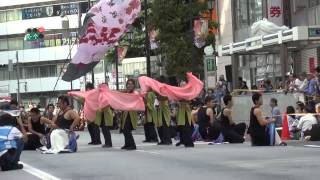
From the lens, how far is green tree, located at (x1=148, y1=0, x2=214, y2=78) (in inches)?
1547

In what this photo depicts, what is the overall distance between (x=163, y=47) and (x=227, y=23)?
598 centimetres

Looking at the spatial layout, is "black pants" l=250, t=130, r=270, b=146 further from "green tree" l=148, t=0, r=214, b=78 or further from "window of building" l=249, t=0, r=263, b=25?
"window of building" l=249, t=0, r=263, b=25

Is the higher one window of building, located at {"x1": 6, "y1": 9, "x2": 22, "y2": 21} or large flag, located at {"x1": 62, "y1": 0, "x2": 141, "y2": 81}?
window of building, located at {"x1": 6, "y1": 9, "x2": 22, "y2": 21}

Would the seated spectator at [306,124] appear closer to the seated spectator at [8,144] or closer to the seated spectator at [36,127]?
the seated spectator at [36,127]

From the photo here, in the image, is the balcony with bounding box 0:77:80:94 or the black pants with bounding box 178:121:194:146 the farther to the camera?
the balcony with bounding box 0:77:80:94

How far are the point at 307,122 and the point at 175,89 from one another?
175 inches

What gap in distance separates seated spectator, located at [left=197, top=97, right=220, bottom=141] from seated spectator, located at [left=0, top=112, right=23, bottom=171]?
8.86 meters

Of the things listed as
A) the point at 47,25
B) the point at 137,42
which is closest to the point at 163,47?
the point at 137,42

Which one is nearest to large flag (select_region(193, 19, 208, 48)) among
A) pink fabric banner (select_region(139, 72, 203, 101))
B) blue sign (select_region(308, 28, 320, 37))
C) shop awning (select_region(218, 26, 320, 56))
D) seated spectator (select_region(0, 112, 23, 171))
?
shop awning (select_region(218, 26, 320, 56))

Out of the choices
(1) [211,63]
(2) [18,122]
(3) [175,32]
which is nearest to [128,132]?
(2) [18,122]

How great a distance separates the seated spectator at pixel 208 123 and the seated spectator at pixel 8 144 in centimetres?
886

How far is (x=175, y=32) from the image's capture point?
39.6 meters

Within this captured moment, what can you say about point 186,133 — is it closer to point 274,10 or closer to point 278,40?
point 278,40

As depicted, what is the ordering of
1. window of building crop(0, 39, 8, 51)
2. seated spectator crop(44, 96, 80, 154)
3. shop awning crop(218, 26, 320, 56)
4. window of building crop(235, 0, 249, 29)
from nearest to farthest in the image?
1. seated spectator crop(44, 96, 80, 154)
2. shop awning crop(218, 26, 320, 56)
3. window of building crop(235, 0, 249, 29)
4. window of building crop(0, 39, 8, 51)
